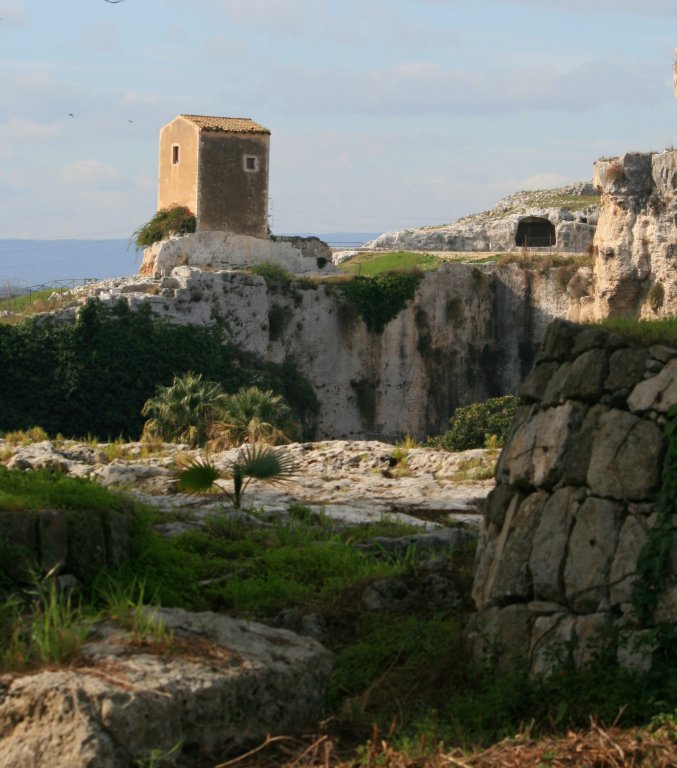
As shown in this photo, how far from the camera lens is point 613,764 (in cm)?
679

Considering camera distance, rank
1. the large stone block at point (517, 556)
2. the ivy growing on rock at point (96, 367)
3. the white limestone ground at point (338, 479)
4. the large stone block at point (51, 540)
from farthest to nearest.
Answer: the ivy growing on rock at point (96, 367), the white limestone ground at point (338, 479), the large stone block at point (51, 540), the large stone block at point (517, 556)

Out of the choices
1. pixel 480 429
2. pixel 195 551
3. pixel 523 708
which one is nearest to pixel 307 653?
pixel 523 708

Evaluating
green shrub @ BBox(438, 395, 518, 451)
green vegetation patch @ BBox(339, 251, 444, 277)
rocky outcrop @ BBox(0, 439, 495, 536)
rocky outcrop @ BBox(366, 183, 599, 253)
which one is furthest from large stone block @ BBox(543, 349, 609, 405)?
rocky outcrop @ BBox(366, 183, 599, 253)

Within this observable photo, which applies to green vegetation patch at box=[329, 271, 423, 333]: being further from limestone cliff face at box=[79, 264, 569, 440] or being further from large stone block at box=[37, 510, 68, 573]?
large stone block at box=[37, 510, 68, 573]

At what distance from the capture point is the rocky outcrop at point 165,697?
639 centimetres

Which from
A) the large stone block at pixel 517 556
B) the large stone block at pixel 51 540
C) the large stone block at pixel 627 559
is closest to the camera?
the large stone block at pixel 627 559

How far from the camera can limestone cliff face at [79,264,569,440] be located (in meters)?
37.4

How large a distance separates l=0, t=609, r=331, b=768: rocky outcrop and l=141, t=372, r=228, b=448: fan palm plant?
20.8 meters

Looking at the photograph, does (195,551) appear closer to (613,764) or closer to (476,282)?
(613,764)

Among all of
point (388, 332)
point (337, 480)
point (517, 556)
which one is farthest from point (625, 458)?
point (388, 332)

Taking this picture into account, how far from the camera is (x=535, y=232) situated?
51.5 m

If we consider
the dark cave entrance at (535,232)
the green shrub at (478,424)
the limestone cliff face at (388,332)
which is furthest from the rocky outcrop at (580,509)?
the dark cave entrance at (535,232)

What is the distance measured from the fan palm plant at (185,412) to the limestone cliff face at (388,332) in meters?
6.03

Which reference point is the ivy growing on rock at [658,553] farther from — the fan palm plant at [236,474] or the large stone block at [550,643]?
the fan palm plant at [236,474]
